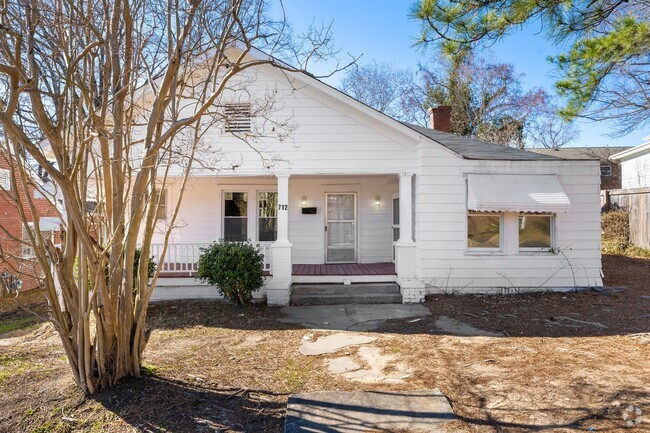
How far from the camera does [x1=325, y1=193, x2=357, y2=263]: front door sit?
10414 millimetres

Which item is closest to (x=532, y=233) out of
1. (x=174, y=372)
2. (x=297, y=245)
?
(x=297, y=245)

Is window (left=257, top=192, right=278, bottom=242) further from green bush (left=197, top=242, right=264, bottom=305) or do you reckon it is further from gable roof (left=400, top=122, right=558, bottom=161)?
gable roof (left=400, top=122, right=558, bottom=161)

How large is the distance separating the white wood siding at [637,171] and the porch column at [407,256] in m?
18.0

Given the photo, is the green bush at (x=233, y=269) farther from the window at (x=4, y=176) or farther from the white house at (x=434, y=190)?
the window at (x=4, y=176)

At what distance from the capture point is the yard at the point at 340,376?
10.5 feet

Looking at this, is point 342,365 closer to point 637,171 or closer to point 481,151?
point 481,151

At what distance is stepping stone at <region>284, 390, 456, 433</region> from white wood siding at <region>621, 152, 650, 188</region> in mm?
22081

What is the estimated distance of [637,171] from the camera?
20406 mm

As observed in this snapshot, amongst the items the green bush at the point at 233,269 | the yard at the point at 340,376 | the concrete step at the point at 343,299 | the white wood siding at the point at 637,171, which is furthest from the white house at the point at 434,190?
the white wood siding at the point at 637,171

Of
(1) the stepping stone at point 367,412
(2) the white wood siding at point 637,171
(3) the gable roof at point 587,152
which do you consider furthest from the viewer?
(3) the gable roof at point 587,152

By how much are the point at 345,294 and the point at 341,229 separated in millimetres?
2650

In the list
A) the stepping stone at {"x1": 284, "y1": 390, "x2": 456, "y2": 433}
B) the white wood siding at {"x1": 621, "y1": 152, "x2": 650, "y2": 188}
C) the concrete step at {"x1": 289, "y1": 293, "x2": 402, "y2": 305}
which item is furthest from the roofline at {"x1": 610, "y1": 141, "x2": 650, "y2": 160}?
the stepping stone at {"x1": 284, "y1": 390, "x2": 456, "y2": 433}

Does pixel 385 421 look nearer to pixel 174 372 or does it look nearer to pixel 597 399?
pixel 597 399

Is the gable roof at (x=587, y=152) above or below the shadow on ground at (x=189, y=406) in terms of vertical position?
above
